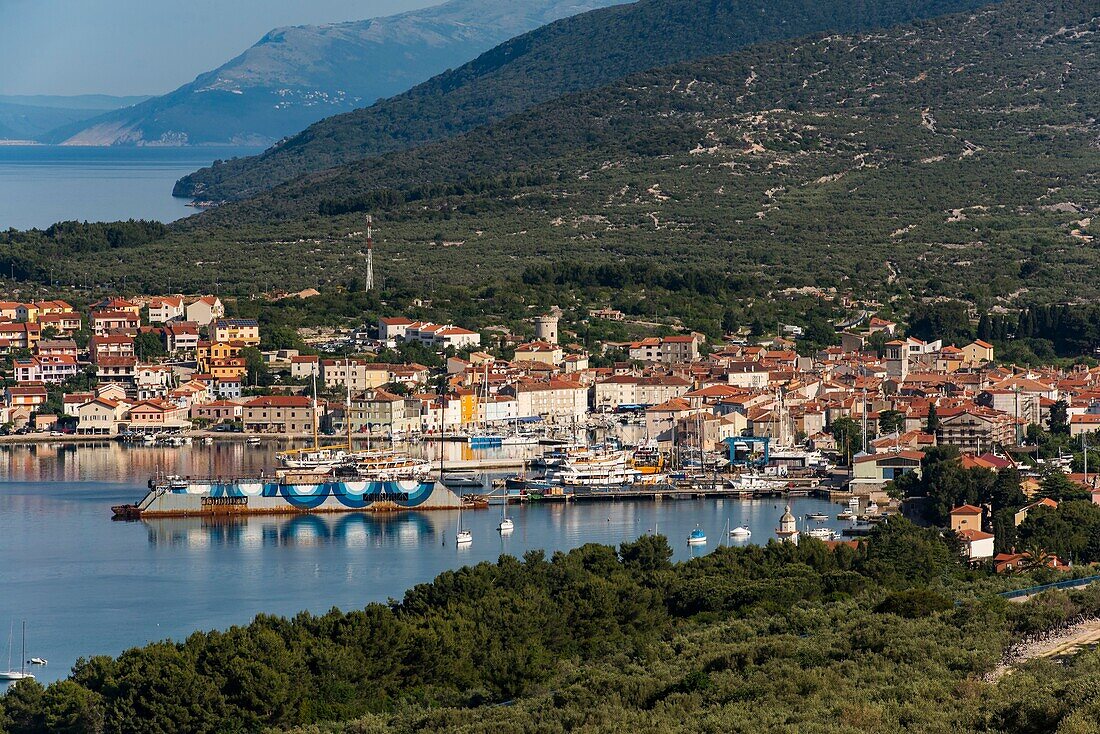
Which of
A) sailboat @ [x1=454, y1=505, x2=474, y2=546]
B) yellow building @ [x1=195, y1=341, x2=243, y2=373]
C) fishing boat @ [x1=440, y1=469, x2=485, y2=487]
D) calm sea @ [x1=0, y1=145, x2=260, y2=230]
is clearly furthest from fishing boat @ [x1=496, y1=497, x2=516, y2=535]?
calm sea @ [x1=0, y1=145, x2=260, y2=230]

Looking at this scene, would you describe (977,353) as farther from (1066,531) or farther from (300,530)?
(1066,531)

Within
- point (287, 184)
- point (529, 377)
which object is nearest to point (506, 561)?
point (529, 377)

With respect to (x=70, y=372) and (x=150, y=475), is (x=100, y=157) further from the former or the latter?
(x=150, y=475)

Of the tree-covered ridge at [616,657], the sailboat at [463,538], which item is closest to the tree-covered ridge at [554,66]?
the sailboat at [463,538]

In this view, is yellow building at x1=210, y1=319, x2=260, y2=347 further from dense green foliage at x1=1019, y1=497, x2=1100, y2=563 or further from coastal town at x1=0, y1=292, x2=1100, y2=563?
dense green foliage at x1=1019, y1=497, x2=1100, y2=563

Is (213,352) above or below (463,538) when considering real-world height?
above

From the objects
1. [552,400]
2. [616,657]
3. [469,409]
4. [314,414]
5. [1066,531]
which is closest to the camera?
[616,657]

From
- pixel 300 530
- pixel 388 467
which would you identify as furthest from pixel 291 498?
pixel 388 467
